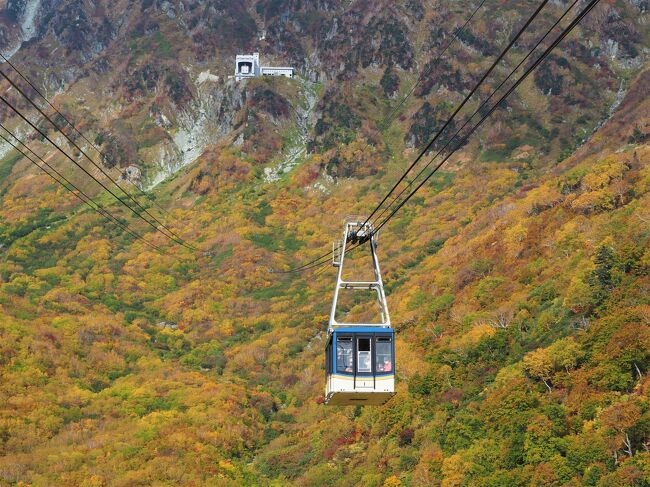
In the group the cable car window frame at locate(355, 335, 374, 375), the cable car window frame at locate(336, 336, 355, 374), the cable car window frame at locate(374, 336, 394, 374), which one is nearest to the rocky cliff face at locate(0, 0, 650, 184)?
the cable car window frame at locate(374, 336, 394, 374)

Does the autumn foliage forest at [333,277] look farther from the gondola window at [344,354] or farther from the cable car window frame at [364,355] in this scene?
the gondola window at [344,354]

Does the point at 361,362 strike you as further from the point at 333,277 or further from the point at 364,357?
the point at 333,277

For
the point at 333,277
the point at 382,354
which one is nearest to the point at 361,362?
the point at 382,354

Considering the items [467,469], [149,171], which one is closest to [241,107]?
[149,171]

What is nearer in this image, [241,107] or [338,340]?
[338,340]

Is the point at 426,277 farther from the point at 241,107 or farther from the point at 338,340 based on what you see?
the point at 241,107

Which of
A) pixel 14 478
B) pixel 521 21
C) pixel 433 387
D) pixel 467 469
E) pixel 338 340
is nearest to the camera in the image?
pixel 338 340

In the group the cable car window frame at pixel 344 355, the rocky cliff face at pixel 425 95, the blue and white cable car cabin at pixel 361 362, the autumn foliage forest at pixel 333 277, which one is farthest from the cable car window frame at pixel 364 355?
the rocky cliff face at pixel 425 95

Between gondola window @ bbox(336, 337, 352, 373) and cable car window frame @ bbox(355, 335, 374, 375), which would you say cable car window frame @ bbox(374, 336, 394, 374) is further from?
gondola window @ bbox(336, 337, 352, 373)
